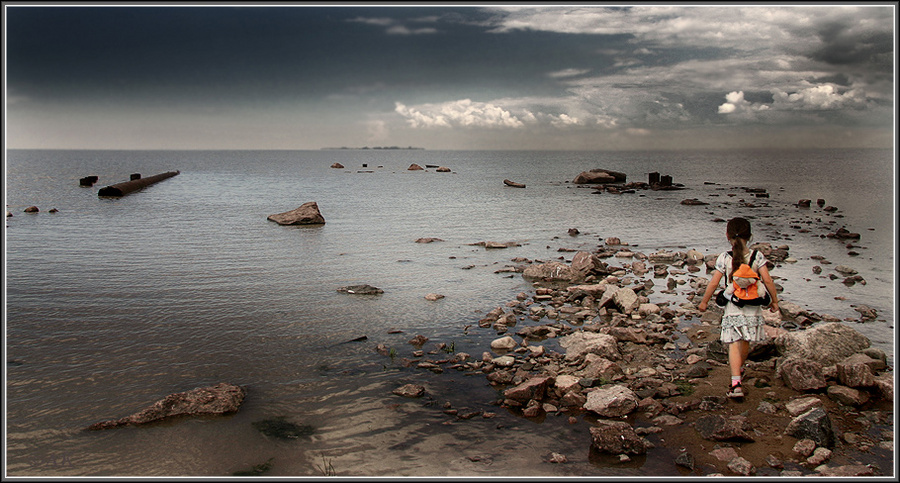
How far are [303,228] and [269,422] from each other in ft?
66.4

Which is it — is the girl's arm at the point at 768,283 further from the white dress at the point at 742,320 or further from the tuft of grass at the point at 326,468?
the tuft of grass at the point at 326,468

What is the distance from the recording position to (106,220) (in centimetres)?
2906

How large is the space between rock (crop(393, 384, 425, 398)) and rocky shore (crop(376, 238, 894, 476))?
0.02 m

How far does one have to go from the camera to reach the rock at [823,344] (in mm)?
9164

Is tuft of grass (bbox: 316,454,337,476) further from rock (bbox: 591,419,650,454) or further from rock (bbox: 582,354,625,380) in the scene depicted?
rock (bbox: 582,354,625,380)

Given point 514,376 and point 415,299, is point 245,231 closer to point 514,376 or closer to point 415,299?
point 415,299

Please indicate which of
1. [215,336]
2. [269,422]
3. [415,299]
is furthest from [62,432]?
[415,299]

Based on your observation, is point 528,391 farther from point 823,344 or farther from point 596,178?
point 596,178

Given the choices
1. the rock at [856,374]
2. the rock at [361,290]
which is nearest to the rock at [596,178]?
the rock at [361,290]

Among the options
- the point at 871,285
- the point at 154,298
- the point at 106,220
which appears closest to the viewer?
the point at 154,298

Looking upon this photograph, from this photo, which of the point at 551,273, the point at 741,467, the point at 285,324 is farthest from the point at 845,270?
the point at 285,324

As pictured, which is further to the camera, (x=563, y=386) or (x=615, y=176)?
(x=615, y=176)

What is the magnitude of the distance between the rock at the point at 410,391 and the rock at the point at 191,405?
8.28ft

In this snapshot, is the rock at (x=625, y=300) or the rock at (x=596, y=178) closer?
the rock at (x=625, y=300)
